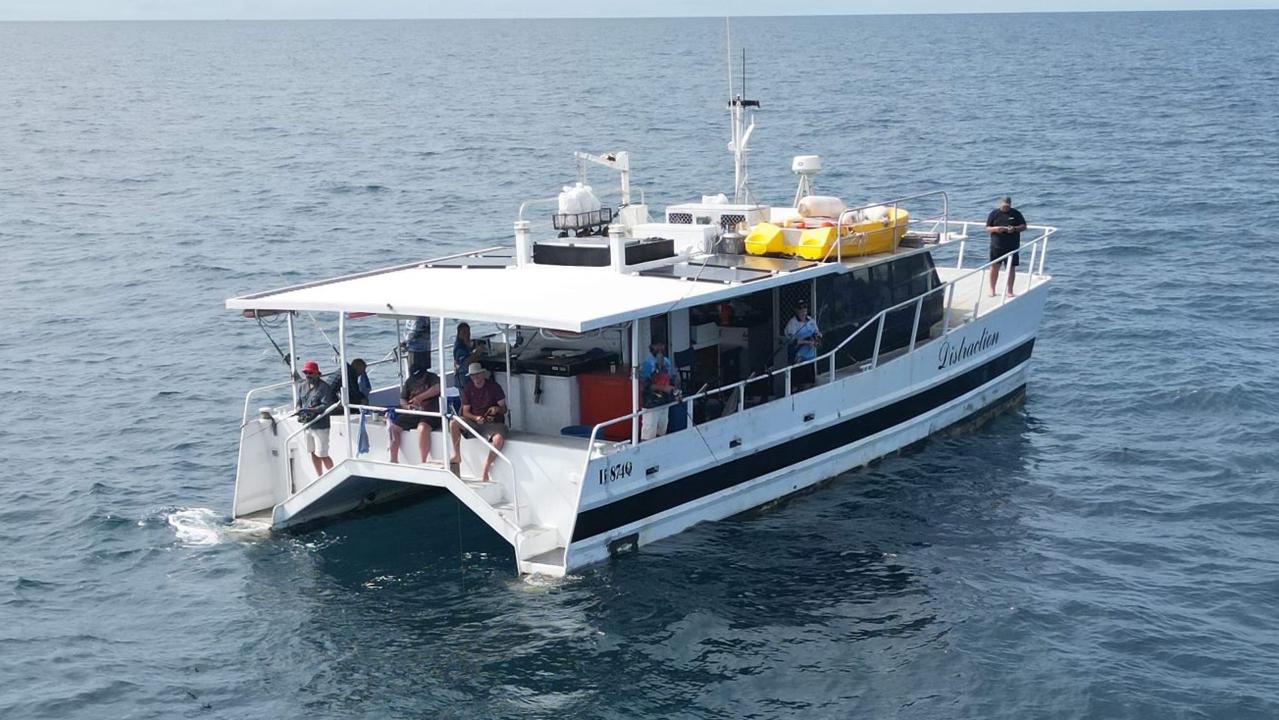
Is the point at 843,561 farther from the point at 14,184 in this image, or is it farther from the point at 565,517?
the point at 14,184

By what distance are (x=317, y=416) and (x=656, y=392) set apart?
14.4 feet

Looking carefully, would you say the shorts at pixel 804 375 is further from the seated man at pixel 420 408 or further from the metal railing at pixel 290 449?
the metal railing at pixel 290 449

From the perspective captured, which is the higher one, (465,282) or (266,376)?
(465,282)

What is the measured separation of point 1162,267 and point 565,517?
23271mm

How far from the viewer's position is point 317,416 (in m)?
19.0

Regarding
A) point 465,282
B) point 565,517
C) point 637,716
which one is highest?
point 465,282

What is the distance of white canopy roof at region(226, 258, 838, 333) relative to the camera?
17156mm

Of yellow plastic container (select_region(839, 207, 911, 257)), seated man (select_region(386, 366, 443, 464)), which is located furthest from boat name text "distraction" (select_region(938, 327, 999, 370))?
seated man (select_region(386, 366, 443, 464))

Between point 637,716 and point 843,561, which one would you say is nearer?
point 637,716

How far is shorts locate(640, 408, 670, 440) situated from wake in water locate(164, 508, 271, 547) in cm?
524

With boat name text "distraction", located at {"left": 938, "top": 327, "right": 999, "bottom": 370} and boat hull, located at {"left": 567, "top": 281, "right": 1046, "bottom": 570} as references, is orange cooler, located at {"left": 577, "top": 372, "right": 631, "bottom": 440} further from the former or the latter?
boat name text "distraction", located at {"left": 938, "top": 327, "right": 999, "bottom": 370}

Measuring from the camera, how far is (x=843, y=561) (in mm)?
18703

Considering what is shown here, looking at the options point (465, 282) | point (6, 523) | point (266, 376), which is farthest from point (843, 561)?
point (266, 376)

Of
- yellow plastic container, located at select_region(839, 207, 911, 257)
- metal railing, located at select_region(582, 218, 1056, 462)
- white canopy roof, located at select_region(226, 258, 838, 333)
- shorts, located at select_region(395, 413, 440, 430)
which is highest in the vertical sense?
yellow plastic container, located at select_region(839, 207, 911, 257)
